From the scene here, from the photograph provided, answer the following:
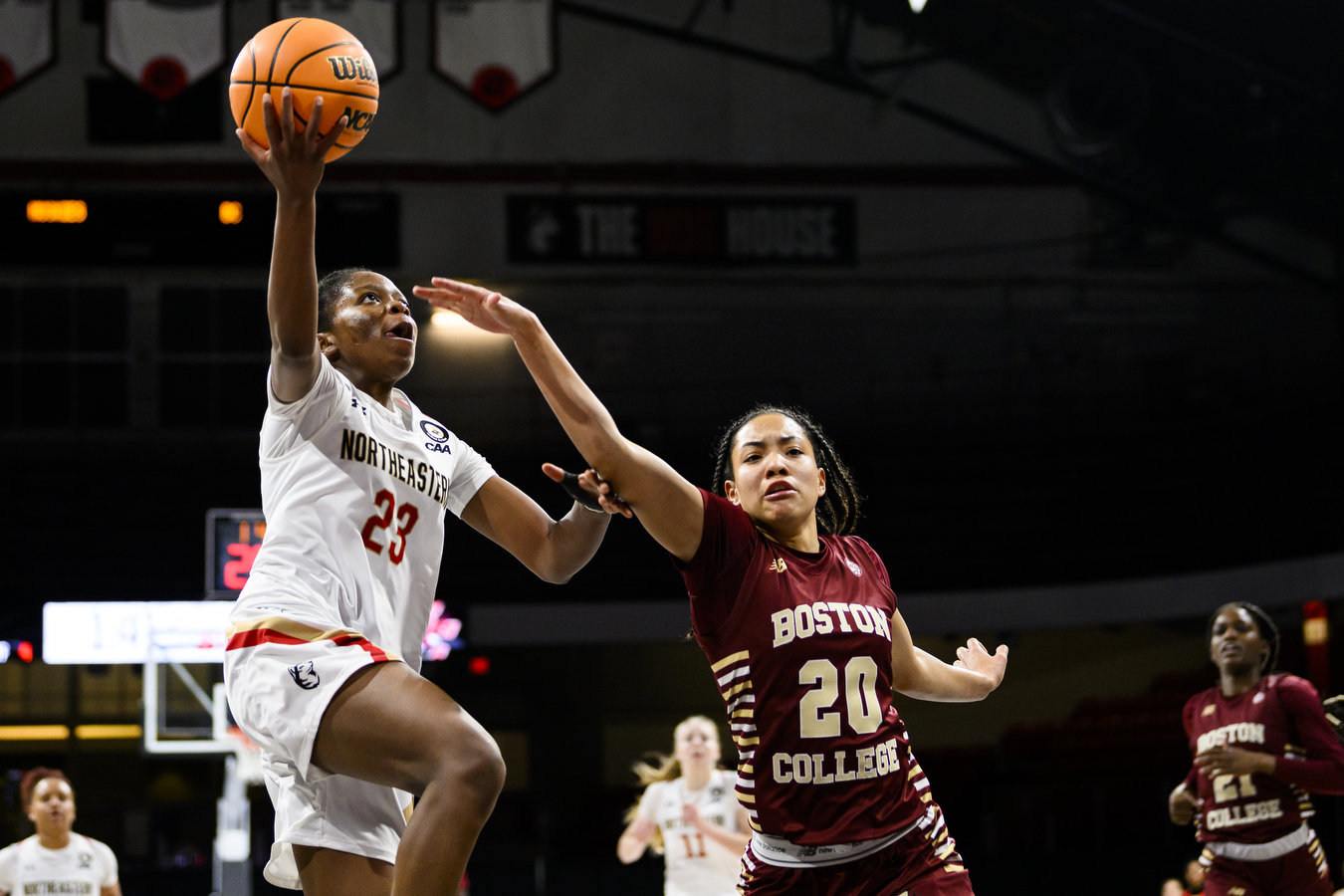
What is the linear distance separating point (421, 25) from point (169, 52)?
329cm

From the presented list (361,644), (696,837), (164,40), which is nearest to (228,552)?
(696,837)

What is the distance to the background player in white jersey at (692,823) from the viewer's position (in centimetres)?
689

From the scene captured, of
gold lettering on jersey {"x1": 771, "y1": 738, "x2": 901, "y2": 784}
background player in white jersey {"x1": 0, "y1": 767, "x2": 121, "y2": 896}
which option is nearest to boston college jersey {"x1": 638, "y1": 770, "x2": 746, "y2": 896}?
background player in white jersey {"x1": 0, "y1": 767, "x2": 121, "y2": 896}

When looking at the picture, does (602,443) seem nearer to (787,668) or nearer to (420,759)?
(787,668)

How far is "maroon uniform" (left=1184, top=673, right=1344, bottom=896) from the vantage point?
5691 millimetres

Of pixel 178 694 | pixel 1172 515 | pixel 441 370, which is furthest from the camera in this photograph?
pixel 441 370

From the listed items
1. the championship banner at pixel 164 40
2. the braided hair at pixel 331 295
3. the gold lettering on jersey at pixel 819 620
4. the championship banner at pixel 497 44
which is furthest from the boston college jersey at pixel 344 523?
the championship banner at pixel 164 40

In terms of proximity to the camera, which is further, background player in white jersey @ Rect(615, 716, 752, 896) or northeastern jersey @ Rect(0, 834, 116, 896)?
northeastern jersey @ Rect(0, 834, 116, 896)

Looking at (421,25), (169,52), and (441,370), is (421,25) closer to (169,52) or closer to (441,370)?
(169,52)

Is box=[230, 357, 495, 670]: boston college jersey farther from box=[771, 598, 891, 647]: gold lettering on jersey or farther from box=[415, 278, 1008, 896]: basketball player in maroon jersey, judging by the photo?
box=[771, 598, 891, 647]: gold lettering on jersey

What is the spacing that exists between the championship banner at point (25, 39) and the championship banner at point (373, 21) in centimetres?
266

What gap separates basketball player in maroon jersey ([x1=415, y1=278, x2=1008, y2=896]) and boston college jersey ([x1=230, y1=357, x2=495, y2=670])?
0.38m

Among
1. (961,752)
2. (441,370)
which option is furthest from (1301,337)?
(441,370)

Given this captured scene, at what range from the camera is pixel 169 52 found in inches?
610
